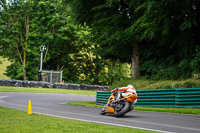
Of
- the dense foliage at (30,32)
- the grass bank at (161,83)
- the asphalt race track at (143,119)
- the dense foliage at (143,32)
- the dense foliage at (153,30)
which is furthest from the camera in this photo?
the dense foliage at (30,32)

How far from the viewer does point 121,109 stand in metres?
11.7

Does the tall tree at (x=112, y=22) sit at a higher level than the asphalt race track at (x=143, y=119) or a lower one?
higher

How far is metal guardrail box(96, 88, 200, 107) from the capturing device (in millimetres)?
14836

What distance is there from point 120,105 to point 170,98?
4.79 meters

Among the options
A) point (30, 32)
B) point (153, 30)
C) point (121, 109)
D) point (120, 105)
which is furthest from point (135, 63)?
point (30, 32)

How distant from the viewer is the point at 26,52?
5153cm

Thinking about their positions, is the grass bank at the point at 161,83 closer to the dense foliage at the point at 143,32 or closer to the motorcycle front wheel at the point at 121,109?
the dense foliage at the point at 143,32

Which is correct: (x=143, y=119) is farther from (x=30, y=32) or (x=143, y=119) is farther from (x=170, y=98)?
(x=30, y=32)

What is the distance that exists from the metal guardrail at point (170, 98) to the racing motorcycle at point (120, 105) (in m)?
4.39

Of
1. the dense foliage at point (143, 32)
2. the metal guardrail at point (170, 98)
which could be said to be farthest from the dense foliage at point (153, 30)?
the metal guardrail at point (170, 98)

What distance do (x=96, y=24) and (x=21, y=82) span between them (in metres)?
22.0

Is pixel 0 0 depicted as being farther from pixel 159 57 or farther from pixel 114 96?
pixel 114 96

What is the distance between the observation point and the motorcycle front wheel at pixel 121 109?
11415 mm

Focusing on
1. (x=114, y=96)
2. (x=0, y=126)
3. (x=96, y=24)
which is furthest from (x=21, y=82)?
(x=0, y=126)
